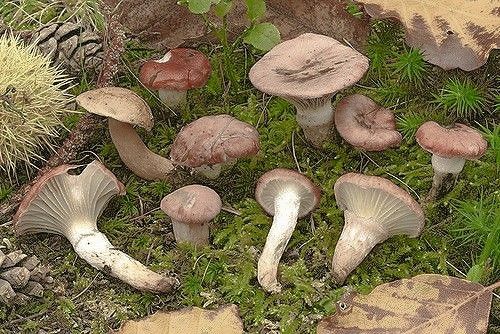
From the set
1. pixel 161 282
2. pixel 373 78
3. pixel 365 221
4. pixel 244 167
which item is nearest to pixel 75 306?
pixel 161 282

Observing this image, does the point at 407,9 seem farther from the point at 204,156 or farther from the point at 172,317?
the point at 172,317

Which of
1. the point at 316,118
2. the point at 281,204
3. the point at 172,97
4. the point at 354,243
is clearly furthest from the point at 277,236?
the point at 172,97

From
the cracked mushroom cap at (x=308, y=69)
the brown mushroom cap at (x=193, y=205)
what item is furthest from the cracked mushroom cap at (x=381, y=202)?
the brown mushroom cap at (x=193, y=205)

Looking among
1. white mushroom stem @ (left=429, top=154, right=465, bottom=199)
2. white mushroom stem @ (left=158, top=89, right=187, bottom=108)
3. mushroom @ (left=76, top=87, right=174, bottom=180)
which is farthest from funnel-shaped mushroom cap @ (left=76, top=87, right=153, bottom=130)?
white mushroom stem @ (left=429, top=154, right=465, bottom=199)

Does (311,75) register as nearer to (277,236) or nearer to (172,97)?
(277,236)

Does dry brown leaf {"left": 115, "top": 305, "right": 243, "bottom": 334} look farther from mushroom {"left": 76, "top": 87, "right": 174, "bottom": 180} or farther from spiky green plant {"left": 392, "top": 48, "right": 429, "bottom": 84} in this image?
spiky green plant {"left": 392, "top": 48, "right": 429, "bottom": 84}

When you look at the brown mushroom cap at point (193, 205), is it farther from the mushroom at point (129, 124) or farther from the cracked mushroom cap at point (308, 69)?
the cracked mushroom cap at point (308, 69)
